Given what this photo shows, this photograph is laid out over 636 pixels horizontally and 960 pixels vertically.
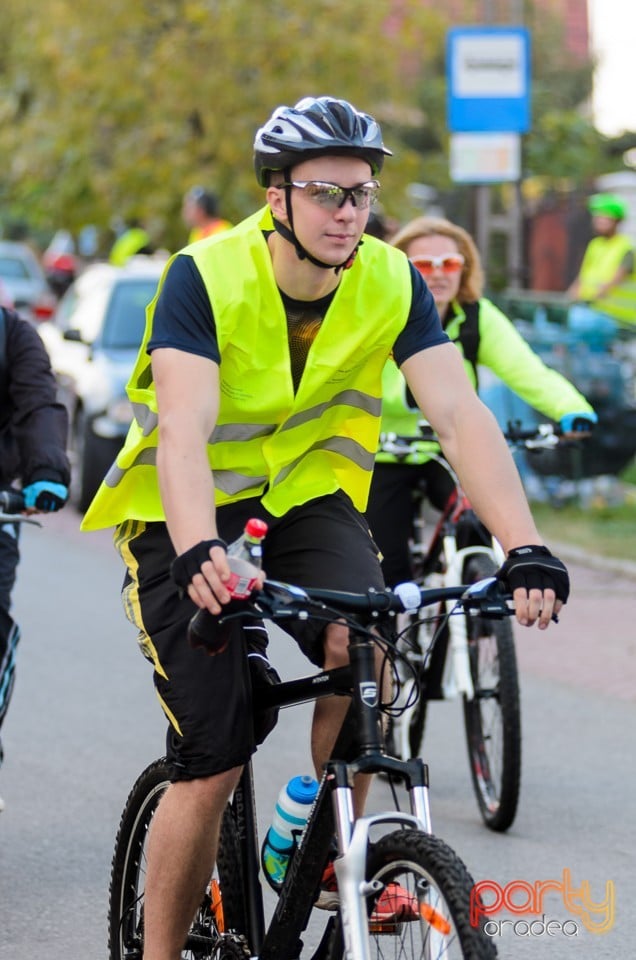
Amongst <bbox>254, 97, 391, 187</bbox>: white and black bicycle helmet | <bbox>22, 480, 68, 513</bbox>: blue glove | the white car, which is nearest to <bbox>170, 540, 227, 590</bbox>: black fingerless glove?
<bbox>254, 97, 391, 187</bbox>: white and black bicycle helmet

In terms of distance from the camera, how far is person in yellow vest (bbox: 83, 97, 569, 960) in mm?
3805

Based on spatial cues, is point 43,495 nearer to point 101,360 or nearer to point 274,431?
point 274,431

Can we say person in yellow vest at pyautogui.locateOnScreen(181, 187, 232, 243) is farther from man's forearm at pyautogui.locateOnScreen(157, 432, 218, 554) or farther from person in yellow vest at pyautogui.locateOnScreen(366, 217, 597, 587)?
man's forearm at pyautogui.locateOnScreen(157, 432, 218, 554)

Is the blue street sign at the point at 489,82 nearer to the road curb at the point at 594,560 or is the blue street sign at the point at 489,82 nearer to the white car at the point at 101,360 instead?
the white car at the point at 101,360

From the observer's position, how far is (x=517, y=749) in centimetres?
618

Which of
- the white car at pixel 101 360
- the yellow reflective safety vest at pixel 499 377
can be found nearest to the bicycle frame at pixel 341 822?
the yellow reflective safety vest at pixel 499 377

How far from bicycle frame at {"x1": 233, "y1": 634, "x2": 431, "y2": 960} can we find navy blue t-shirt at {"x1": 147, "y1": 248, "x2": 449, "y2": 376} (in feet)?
2.23

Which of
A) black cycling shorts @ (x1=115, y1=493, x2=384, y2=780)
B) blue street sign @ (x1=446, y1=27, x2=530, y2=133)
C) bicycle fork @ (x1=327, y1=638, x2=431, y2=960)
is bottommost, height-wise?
bicycle fork @ (x1=327, y1=638, x2=431, y2=960)

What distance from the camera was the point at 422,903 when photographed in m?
3.33

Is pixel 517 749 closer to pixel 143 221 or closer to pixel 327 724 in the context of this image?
pixel 327 724

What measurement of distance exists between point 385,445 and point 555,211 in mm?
16185

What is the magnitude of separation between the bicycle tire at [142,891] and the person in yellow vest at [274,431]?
8 centimetres

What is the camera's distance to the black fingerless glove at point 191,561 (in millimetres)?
3357

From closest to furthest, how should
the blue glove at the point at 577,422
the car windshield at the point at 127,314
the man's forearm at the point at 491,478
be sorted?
the man's forearm at the point at 491,478 → the blue glove at the point at 577,422 → the car windshield at the point at 127,314
